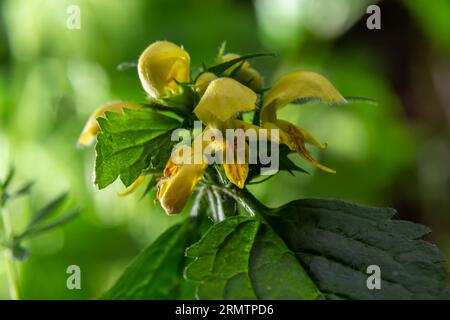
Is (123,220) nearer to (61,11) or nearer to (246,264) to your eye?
(61,11)

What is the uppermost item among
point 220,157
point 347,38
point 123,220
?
point 347,38

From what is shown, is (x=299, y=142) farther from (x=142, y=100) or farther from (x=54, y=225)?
(x=142, y=100)

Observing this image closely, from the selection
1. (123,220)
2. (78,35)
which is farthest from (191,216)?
(78,35)

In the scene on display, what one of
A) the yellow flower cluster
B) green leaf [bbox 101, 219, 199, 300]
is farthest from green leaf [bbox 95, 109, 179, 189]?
green leaf [bbox 101, 219, 199, 300]

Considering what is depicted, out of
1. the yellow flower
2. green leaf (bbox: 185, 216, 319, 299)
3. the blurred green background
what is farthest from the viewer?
the blurred green background

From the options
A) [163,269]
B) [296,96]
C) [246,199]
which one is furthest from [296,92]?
[163,269]

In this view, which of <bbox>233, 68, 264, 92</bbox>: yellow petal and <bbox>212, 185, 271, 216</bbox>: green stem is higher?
<bbox>233, 68, 264, 92</bbox>: yellow petal

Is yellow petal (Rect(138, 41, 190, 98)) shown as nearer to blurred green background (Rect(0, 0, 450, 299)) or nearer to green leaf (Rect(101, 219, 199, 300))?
green leaf (Rect(101, 219, 199, 300))

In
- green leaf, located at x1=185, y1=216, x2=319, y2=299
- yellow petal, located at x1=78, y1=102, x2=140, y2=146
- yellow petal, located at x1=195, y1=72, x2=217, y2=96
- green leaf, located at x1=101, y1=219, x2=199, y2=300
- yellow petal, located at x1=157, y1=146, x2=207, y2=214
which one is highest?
yellow petal, located at x1=195, y1=72, x2=217, y2=96
